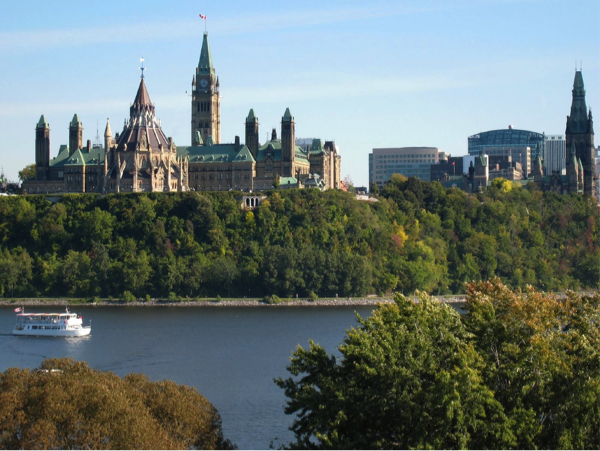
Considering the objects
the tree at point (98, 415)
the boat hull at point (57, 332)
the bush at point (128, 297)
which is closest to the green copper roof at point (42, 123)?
the bush at point (128, 297)

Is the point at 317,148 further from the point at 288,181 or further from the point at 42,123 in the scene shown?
the point at 42,123

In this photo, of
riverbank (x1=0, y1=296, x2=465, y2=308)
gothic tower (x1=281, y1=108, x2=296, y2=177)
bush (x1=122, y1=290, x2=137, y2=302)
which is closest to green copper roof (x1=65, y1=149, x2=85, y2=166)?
gothic tower (x1=281, y1=108, x2=296, y2=177)

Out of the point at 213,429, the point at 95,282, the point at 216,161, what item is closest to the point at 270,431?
the point at 213,429

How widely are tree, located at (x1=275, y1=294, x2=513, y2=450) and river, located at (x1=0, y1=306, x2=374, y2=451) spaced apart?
10.6 m

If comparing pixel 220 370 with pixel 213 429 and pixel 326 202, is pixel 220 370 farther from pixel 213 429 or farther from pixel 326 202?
pixel 326 202

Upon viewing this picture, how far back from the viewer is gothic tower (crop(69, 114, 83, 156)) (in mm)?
156175

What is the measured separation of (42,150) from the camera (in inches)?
5974

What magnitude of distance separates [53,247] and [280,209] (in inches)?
1068

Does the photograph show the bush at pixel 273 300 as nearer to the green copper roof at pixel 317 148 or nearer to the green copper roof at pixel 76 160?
the green copper roof at pixel 317 148

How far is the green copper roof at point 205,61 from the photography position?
534ft

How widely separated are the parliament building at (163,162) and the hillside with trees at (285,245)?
6479mm

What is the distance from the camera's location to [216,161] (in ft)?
485

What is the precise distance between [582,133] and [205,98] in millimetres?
61827

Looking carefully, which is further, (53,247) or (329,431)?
(53,247)
